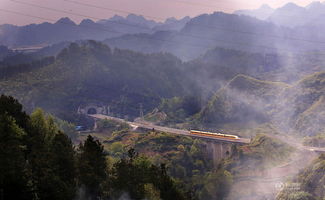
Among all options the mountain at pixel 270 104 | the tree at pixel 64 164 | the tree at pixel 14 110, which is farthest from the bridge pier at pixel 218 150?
the tree at pixel 64 164

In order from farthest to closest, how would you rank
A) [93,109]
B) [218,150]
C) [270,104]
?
[93,109]
[270,104]
[218,150]

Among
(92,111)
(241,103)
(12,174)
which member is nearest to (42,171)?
(12,174)

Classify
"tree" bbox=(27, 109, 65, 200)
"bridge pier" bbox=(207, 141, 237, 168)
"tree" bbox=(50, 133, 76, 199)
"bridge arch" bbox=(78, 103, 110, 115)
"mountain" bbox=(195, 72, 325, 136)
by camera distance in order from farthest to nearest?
1. "bridge arch" bbox=(78, 103, 110, 115)
2. "mountain" bbox=(195, 72, 325, 136)
3. "bridge pier" bbox=(207, 141, 237, 168)
4. "tree" bbox=(50, 133, 76, 199)
5. "tree" bbox=(27, 109, 65, 200)

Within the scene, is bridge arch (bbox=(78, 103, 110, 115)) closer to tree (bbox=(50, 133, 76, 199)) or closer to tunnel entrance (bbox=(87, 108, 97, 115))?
tunnel entrance (bbox=(87, 108, 97, 115))

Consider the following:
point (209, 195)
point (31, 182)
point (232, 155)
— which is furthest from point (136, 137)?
point (31, 182)

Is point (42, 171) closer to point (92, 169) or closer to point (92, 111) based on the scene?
point (92, 169)

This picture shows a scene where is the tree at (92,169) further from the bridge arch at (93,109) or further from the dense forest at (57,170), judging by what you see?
the bridge arch at (93,109)

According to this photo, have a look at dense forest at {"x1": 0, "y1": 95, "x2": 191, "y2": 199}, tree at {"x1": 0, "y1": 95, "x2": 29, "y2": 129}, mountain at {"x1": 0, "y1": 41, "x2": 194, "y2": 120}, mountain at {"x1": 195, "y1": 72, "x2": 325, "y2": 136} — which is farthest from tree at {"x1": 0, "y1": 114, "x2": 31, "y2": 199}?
mountain at {"x1": 0, "y1": 41, "x2": 194, "y2": 120}

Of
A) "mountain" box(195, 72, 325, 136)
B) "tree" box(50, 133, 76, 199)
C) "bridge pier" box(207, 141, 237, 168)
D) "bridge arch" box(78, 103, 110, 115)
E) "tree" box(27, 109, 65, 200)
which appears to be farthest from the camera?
"bridge arch" box(78, 103, 110, 115)
